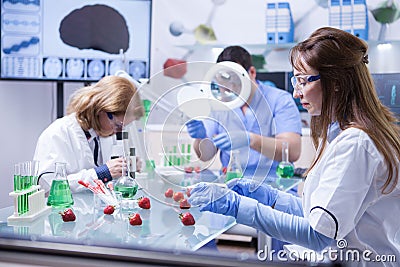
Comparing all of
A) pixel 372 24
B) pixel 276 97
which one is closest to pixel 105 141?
pixel 276 97

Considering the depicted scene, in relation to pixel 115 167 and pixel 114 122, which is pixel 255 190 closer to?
pixel 115 167

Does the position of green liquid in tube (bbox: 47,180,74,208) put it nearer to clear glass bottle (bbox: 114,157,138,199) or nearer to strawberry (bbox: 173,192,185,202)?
clear glass bottle (bbox: 114,157,138,199)

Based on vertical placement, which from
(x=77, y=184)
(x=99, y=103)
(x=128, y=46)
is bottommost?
(x=77, y=184)

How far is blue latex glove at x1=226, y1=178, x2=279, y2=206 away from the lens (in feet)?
5.10

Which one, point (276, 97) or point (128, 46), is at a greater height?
point (128, 46)

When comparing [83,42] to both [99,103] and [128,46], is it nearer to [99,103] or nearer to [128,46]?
[128,46]

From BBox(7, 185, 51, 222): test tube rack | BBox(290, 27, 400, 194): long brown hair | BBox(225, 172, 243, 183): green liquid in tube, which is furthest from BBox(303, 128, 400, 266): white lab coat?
Result: BBox(7, 185, 51, 222): test tube rack

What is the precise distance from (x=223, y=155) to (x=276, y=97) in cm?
91

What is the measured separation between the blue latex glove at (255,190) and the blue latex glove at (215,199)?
0.53ft

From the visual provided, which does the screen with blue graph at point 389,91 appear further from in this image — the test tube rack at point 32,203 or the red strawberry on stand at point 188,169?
the test tube rack at point 32,203

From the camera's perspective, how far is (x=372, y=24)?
3.60 m

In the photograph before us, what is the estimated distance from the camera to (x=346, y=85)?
1.26 metres

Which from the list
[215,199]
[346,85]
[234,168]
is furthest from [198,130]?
[346,85]

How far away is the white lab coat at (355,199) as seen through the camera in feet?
3.78
